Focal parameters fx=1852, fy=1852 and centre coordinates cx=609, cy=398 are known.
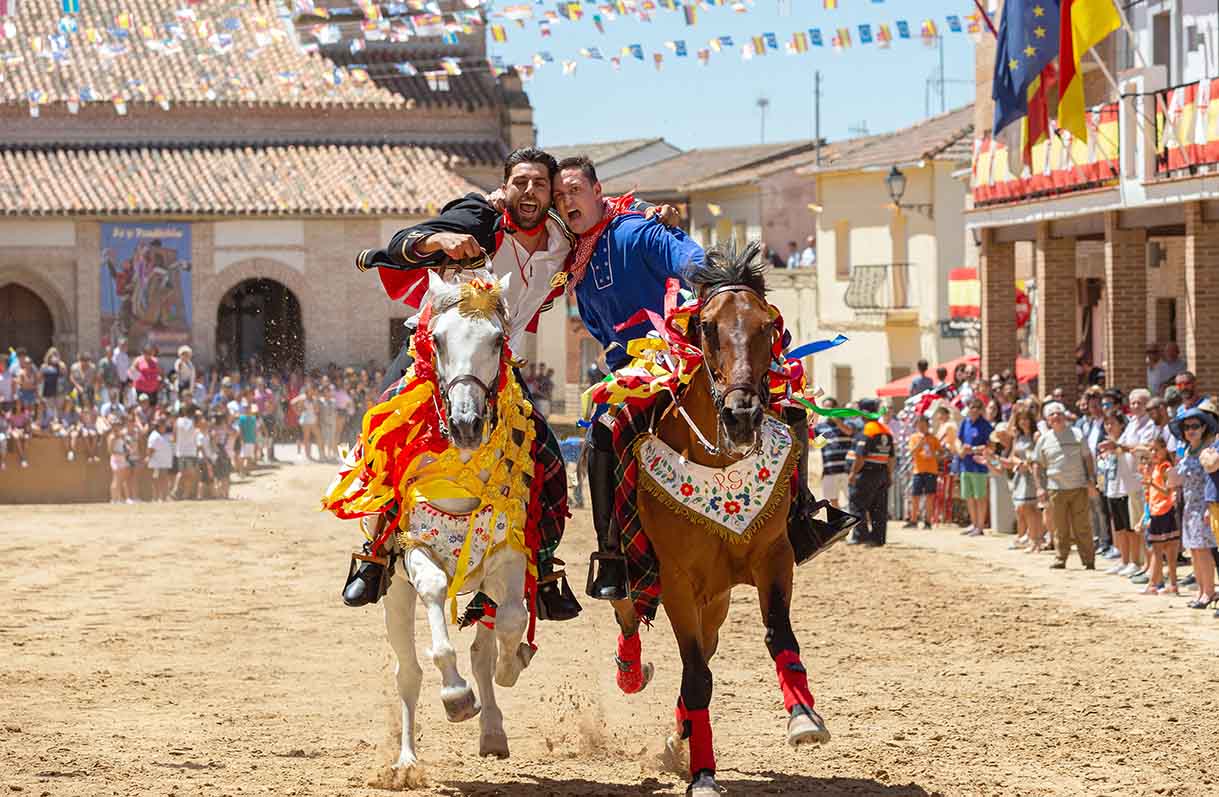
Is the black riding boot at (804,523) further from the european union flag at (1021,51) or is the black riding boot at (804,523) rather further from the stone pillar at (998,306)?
the stone pillar at (998,306)

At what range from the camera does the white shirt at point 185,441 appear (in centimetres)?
2744

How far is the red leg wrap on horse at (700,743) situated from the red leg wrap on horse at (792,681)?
344 millimetres

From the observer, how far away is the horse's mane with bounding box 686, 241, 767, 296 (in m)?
7.46

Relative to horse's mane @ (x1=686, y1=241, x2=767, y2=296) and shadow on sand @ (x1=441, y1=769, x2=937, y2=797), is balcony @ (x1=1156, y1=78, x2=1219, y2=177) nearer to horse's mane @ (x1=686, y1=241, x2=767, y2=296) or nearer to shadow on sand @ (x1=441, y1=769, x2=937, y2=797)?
shadow on sand @ (x1=441, y1=769, x2=937, y2=797)

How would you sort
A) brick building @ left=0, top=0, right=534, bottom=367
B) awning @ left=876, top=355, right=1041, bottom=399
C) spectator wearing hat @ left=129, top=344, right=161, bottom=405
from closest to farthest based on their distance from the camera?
awning @ left=876, top=355, right=1041, bottom=399
spectator wearing hat @ left=129, top=344, right=161, bottom=405
brick building @ left=0, top=0, right=534, bottom=367

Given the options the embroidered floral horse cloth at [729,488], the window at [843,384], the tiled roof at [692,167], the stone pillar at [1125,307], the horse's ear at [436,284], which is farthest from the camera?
the tiled roof at [692,167]

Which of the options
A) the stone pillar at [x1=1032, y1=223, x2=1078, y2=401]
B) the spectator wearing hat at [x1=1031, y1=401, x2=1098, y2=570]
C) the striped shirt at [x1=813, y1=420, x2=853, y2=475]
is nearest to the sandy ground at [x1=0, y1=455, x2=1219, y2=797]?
the spectator wearing hat at [x1=1031, y1=401, x2=1098, y2=570]

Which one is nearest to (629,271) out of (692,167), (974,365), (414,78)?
(974,365)

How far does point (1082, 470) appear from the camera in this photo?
691 inches

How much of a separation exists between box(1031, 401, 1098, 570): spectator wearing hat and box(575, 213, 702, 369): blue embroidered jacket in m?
9.81

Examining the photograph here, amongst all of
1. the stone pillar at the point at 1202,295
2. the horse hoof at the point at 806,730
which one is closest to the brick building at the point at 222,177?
A: the stone pillar at the point at 1202,295

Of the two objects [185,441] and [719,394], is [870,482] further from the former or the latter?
[719,394]

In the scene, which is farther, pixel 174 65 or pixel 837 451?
pixel 174 65

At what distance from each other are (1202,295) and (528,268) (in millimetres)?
14400
